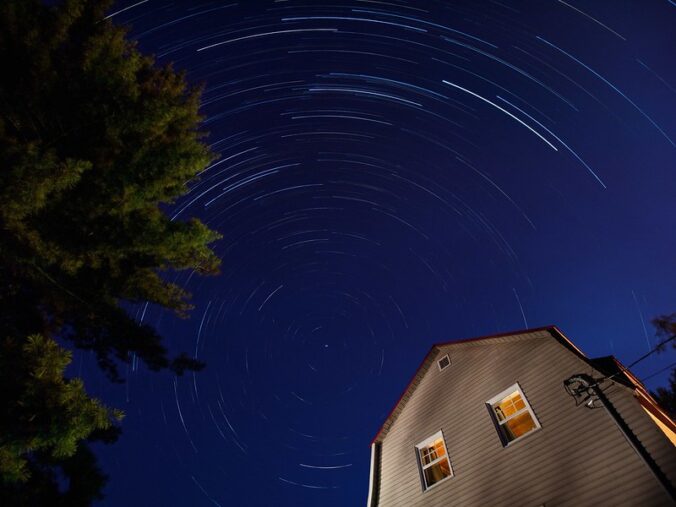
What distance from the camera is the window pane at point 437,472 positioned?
10.1 m

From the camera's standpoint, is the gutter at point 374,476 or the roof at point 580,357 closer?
the roof at point 580,357

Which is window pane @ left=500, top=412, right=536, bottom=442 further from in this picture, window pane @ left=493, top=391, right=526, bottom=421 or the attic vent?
the attic vent

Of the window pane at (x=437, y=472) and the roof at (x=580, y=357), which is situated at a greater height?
the roof at (x=580, y=357)

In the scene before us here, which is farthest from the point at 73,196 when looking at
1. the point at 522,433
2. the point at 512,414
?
the point at 522,433

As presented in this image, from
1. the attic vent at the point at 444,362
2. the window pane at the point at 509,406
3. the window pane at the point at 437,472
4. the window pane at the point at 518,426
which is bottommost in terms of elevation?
the window pane at the point at 437,472

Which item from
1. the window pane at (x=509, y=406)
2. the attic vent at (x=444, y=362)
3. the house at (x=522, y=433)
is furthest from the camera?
the attic vent at (x=444, y=362)

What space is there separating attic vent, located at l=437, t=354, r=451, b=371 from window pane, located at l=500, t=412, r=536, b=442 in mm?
2986

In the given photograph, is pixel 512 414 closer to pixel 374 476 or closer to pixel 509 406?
pixel 509 406

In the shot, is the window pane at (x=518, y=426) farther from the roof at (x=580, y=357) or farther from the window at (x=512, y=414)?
the roof at (x=580, y=357)

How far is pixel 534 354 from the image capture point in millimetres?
9719

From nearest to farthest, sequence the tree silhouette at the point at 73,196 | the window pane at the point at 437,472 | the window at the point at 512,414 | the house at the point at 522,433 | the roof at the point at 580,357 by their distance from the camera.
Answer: the tree silhouette at the point at 73,196
the house at the point at 522,433
the roof at the point at 580,357
the window at the point at 512,414
the window pane at the point at 437,472

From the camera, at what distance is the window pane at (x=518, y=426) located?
9109 mm

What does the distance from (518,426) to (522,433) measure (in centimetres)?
19

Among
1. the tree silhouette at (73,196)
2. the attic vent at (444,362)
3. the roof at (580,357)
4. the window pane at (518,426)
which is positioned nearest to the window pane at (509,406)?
the window pane at (518,426)
